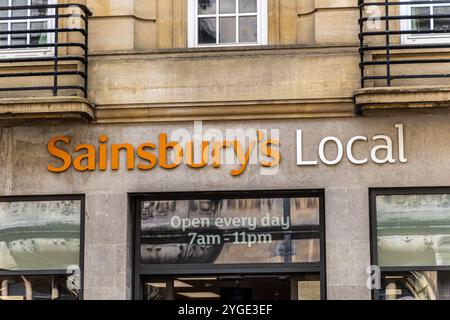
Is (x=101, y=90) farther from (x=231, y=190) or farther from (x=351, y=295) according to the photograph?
(x=351, y=295)

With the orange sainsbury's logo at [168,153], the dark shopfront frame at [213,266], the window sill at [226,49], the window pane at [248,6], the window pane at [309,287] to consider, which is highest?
the window pane at [248,6]

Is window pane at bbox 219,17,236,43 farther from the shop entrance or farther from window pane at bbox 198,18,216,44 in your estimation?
the shop entrance

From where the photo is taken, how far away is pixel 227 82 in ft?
44.2

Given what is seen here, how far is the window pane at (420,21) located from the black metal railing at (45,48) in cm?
428

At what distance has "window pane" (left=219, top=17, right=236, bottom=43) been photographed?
14062 mm

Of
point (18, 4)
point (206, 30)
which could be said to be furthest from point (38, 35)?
point (206, 30)

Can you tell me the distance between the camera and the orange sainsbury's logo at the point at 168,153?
13336 mm

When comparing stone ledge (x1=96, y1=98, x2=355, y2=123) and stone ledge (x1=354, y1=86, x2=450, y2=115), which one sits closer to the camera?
stone ledge (x1=354, y1=86, x2=450, y2=115)

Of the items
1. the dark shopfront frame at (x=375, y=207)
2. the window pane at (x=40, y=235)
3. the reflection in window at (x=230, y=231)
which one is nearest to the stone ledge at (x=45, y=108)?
the window pane at (x=40, y=235)

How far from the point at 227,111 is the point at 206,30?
4.44 ft

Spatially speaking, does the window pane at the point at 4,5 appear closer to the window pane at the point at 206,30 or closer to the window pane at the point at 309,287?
the window pane at the point at 206,30

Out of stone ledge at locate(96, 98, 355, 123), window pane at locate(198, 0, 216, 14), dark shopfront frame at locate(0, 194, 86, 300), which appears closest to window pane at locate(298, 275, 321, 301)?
stone ledge at locate(96, 98, 355, 123)

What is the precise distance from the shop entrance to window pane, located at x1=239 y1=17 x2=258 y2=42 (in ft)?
10.4

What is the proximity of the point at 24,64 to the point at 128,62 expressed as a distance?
1412 mm
